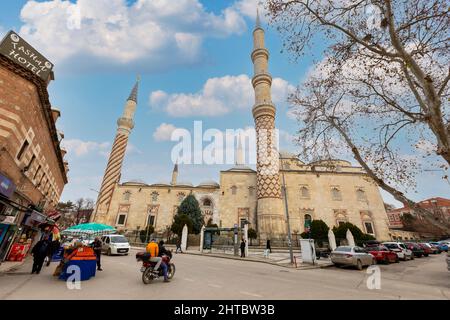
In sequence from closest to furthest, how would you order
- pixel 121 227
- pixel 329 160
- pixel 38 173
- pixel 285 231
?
pixel 329 160
pixel 38 173
pixel 285 231
pixel 121 227

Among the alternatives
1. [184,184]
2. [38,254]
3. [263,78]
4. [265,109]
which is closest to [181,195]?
[184,184]

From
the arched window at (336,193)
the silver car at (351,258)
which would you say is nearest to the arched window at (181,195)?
the arched window at (336,193)

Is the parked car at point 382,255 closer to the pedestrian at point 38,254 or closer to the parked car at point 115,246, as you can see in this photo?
the parked car at point 115,246

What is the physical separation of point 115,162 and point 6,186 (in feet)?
101

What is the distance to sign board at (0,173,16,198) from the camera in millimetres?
6973

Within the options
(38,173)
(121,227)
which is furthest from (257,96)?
(121,227)

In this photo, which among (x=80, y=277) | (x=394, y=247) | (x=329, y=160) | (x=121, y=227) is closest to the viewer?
(x=80, y=277)

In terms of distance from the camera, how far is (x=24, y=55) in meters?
8.10

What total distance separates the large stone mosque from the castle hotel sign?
25.0 meters

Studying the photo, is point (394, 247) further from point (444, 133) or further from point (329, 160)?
point (444, 133)

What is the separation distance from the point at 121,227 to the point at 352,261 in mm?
33500

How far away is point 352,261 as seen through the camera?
11.9m

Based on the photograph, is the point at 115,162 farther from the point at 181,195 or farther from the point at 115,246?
the point at 115,246
